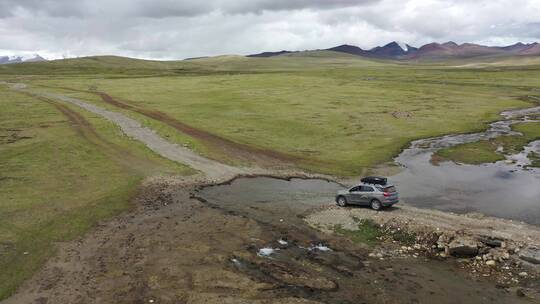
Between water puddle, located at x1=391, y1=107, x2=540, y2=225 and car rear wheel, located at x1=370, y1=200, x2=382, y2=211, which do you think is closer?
car rear wheel, located at x1=370, y1=200, x2=382, y2=211

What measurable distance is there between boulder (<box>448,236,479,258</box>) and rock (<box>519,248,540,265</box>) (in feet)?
9.20

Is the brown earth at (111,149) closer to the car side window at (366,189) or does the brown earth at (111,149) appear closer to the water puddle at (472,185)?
the car side window at (366,189)

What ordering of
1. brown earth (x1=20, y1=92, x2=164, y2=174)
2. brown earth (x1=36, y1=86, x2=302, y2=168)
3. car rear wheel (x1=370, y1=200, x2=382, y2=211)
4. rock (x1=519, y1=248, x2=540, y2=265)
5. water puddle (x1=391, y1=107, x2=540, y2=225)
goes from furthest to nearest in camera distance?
brown earth (x1=36, y1=86, x2=302, y2=168), brown earth (x1=20, y1=92, x2=164, y2=174), water puddle (x1=391, y1=107, x2=540, y2=225), car rear wheel (x1=370, y1=200, x2=382, y2=211), rock (x1=519, y1=248, x2=540, y2=265)

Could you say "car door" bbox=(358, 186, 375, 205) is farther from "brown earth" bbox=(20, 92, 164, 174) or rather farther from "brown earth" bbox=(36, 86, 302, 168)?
"brown earth" bbox=(20, 92, 164, 174)

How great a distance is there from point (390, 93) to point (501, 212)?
385 feet

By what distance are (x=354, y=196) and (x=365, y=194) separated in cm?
122

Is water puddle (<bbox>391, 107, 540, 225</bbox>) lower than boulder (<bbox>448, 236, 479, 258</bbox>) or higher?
lower

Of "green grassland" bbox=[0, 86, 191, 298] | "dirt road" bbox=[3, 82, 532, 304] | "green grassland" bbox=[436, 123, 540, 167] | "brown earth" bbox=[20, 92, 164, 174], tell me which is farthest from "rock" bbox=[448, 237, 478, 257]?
"green grassland" bbox=[436, 123, 540, 167]

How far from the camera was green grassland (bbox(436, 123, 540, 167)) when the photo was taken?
7331cm

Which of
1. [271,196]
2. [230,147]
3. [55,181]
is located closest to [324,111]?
[230,147]

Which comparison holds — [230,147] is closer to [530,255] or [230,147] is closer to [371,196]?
[371,196]

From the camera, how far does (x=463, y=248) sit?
34.4 m

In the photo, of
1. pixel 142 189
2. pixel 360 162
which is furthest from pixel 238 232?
pixel 360 162

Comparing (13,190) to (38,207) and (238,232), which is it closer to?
(38,207)
